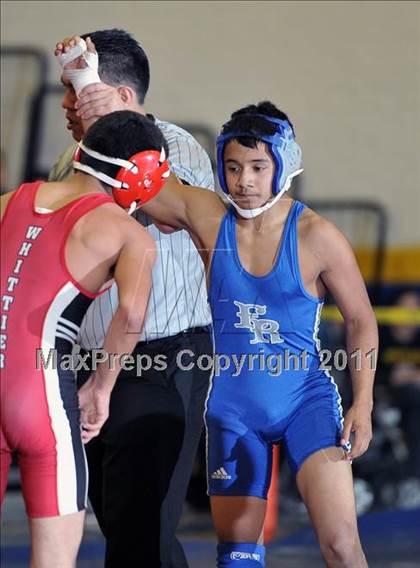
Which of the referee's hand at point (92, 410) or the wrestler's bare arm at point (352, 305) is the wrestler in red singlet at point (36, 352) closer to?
A: the referee's hand at point (92, 410)

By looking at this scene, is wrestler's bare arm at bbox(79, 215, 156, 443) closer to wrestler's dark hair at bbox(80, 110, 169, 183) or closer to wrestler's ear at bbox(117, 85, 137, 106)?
wrestler's dark hair at bbox(80, 110, 169, 183)

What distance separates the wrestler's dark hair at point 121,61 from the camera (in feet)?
11.9

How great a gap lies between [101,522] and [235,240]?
0.87 m

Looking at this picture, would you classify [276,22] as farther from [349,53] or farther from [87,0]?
[349,53]

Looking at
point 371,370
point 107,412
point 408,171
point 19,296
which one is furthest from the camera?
point 408,171

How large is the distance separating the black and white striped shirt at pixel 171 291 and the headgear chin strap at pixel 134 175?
296 millimetres

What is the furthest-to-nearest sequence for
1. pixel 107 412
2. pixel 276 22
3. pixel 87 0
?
pixel 276 22, pixel 87 0, pixel 107 412

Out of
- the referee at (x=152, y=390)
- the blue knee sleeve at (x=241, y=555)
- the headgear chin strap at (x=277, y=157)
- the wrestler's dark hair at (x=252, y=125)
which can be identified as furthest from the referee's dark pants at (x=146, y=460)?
the wrestler's dark hair at (x=252, y=125)

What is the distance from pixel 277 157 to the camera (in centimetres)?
343

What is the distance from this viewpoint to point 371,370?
3.44 meters

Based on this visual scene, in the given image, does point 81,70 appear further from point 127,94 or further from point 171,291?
point 171,291

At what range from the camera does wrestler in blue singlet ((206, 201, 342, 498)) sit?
135 inches

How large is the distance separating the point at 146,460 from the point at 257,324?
1.56 feet

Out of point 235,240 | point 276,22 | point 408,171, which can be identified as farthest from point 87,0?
point 408,171
